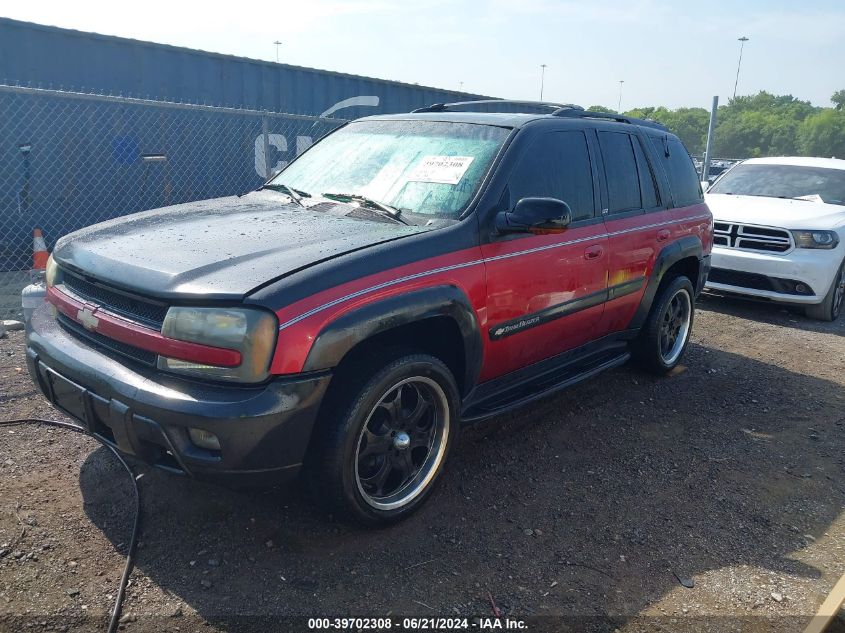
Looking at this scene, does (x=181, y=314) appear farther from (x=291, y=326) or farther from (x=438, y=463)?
(x=438, y=463)

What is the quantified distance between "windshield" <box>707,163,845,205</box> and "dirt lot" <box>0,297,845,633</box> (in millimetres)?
4728

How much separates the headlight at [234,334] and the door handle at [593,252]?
2.14 meters

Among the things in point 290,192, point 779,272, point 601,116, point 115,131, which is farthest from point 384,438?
point 115,131

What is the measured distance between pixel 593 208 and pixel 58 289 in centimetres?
294

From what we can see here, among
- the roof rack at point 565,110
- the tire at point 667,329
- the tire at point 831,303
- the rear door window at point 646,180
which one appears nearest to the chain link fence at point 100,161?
the roof rack at point 565,110

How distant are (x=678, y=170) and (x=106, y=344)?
419cm

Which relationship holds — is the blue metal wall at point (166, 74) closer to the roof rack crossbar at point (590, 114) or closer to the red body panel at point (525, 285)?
the roof rack crossbar at point (590, 114)

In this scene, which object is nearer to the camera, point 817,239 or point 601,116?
point 601,116

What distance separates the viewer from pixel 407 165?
12.2ft

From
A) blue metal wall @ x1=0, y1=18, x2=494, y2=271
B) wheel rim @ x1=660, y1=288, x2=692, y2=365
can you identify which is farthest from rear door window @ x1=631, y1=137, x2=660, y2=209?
blue metal wall @ x1=0, y1=18, x2=494, y2=271

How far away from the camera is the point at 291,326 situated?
8.32 ft

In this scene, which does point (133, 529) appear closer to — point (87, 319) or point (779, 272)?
point (87, 319)

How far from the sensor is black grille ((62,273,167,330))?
268 cm

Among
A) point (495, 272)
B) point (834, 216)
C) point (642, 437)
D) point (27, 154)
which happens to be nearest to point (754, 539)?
point (642, 437)
